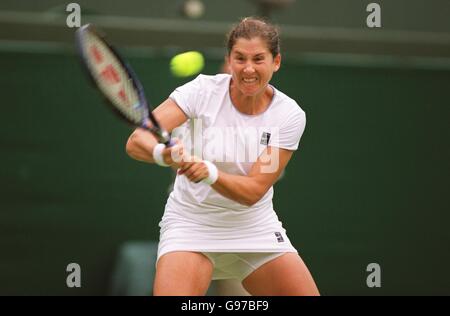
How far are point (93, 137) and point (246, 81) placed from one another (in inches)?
76.5

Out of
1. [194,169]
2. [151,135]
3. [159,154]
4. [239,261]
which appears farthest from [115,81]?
[239,261]

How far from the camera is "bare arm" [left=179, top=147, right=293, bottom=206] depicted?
2.68 m

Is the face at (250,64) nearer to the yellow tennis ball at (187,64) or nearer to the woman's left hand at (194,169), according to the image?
the woman's left hand at (194,169)

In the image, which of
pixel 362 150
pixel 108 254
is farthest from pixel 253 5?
pixel 108 254

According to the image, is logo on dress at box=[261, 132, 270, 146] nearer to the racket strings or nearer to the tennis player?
the tennis player

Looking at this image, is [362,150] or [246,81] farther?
[362,150]

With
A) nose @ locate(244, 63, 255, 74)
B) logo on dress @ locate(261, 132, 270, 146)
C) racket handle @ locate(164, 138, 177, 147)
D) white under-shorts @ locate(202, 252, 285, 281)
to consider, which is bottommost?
white under-shorts @ locate(202, 252, 285, 281)

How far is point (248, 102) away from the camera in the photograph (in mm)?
3051

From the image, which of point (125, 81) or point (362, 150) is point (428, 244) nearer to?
point (362, 150)

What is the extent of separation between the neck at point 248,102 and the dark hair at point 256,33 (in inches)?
5.8

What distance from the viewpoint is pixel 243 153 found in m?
3.03

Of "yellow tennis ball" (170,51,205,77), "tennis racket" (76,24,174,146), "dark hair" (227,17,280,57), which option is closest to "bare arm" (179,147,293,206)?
"tennis racket" (76,24,174,146)

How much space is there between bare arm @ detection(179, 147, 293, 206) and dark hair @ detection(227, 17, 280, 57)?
1.13ft
